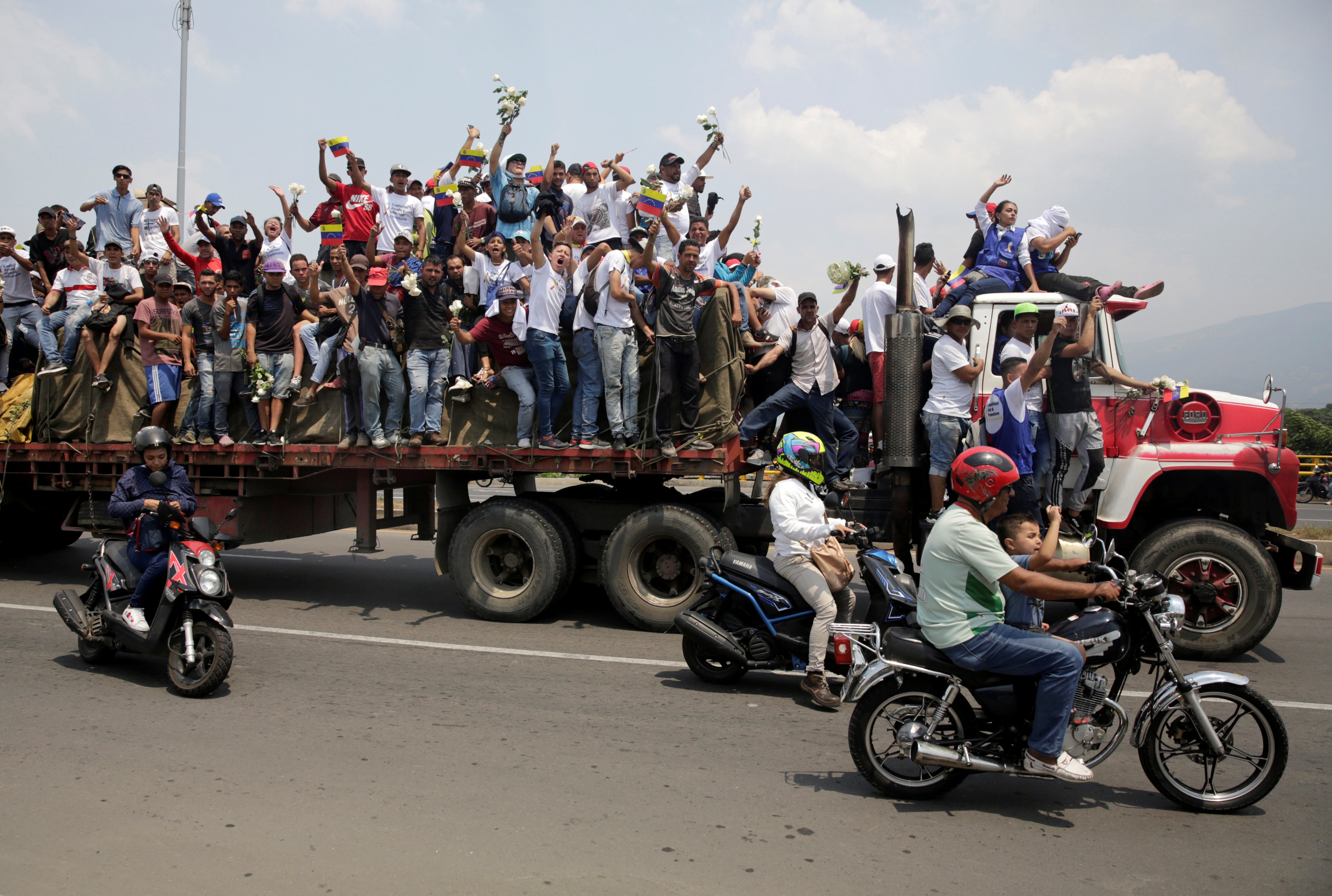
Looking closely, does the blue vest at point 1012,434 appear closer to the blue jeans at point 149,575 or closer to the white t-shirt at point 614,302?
the white t-shirt at point 614,302

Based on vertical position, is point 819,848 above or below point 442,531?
below

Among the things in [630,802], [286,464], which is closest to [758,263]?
[286,464]

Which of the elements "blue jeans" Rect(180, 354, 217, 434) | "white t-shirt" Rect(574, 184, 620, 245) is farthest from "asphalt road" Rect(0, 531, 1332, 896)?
"white t-shirt" Rect(574, 184, 620, 245)

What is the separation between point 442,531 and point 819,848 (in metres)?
5.47

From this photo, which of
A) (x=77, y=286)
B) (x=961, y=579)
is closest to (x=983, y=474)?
(x=961, y=579)

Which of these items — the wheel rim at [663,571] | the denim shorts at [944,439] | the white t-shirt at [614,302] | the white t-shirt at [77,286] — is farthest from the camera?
the white t-shirt at [77,286]

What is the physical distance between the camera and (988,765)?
13.6 ft

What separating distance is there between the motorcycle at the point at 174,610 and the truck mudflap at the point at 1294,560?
771 cm

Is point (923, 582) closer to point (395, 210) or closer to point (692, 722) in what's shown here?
point (692, 722)

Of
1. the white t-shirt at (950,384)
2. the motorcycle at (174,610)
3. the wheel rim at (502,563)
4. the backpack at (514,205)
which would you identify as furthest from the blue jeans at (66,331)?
the white t-shirt at (950,384)

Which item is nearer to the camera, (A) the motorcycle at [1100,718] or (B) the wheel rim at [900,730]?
(A) the motorcycle at [1100,718]

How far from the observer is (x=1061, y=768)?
3.99 m

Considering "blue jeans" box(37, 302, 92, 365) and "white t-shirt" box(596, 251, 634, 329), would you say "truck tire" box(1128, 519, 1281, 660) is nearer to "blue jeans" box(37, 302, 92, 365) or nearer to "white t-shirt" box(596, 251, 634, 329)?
"white t-shirt" box(596, 251, 634, 329)

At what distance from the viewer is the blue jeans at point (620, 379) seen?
7.77 meters
